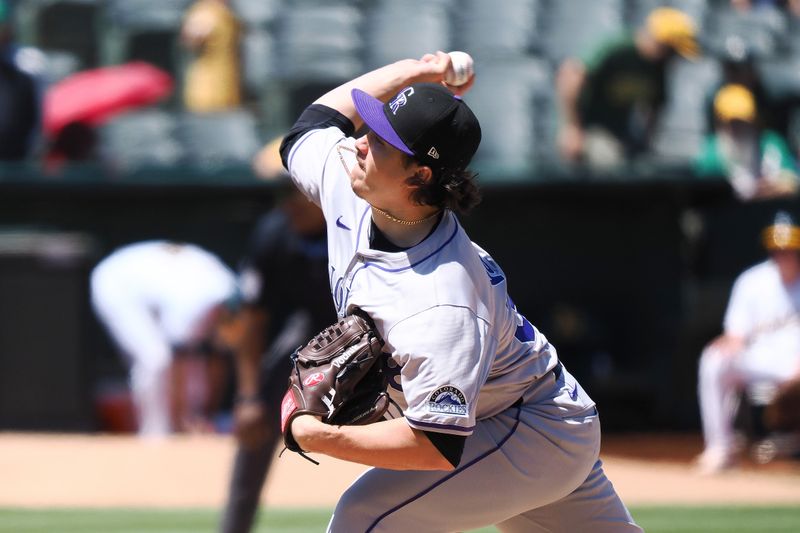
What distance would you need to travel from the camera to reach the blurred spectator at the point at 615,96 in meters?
9.65

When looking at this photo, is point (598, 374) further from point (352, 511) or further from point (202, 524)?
point (352, 511)

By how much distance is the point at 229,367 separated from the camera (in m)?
9.45

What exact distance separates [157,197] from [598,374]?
10.9 ft

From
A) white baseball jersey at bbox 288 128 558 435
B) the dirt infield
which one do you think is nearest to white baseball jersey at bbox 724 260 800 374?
the dirt infield

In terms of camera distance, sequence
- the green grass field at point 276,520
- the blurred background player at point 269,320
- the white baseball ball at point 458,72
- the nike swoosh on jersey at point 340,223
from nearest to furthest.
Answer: the nike swoosh on jersey at point 340,223 → the white baseball ball at point 458,72 → the blurred background player at point 269,320 → the green grass field at point 276,520

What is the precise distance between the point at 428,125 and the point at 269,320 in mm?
2408

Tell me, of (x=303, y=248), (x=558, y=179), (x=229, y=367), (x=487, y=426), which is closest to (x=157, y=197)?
(x=229, y=367)

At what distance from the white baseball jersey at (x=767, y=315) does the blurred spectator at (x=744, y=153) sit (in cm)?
62

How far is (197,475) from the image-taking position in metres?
8.12

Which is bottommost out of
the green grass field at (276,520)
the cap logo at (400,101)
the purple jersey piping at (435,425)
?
the green grass field at (276,520)

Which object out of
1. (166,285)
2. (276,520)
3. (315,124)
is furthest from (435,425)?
(166,285)

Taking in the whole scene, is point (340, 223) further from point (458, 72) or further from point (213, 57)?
point (213, 57)

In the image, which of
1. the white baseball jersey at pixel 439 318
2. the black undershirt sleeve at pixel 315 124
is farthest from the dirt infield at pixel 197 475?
the white baseball jersey at pixel 439 318

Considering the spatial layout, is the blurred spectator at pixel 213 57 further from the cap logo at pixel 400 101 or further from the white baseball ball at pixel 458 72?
the cap logo at pixel 400 101
